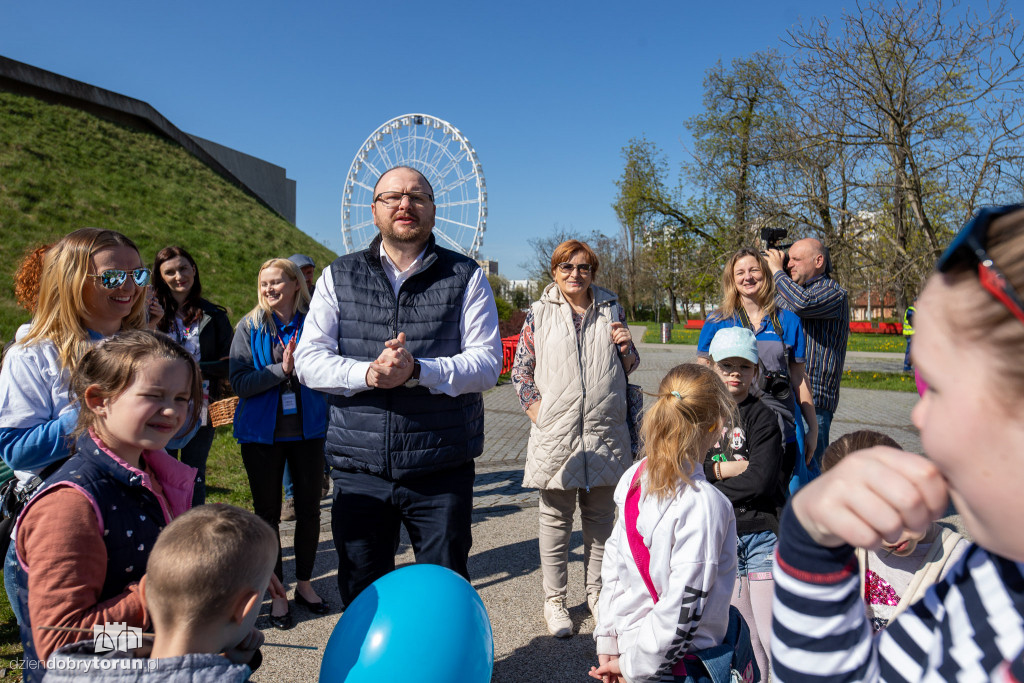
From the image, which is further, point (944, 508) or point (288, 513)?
point (288, 513)

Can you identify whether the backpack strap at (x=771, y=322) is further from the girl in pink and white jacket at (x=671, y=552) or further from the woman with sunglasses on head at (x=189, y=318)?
the woman with sunglasses on head at (x=189, y=318)

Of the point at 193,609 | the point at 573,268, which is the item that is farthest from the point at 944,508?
the point at 573,268

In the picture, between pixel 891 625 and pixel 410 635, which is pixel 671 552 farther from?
pixel 891 625

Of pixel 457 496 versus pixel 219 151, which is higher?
pixel 219 151

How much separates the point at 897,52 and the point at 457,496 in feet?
37.9

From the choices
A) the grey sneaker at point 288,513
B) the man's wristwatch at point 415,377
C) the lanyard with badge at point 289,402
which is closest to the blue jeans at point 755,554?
the man's wristwatch at point 415,377

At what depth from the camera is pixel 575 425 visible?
12.4 ft

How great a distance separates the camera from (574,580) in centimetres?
439

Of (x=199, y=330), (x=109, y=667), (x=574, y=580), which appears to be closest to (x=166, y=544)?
(x=109, y=667)

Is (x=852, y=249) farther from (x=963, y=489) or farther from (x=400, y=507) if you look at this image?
(x=963, y=489)

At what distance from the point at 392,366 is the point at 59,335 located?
1.26 m

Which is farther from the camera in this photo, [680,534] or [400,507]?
[400,507]

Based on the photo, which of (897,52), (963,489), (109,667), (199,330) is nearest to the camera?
(963,489)

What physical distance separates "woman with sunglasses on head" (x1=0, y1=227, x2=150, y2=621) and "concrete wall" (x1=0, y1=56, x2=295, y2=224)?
27.7m
